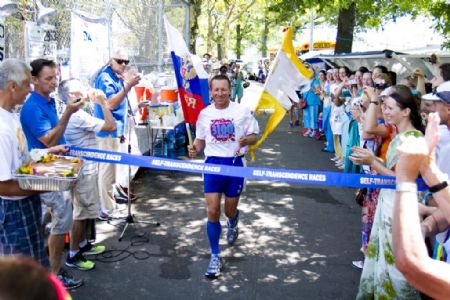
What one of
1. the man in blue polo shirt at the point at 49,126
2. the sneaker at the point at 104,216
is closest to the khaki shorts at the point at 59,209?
the man in blue polo shirt at the point at 49,126

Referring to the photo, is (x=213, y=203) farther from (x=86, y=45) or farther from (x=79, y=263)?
(x=86, y=45)

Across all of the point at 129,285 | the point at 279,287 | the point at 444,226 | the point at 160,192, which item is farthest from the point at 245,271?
the point at 160,192

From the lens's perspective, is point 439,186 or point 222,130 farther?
point 222,130

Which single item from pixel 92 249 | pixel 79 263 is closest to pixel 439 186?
pixel 79 263

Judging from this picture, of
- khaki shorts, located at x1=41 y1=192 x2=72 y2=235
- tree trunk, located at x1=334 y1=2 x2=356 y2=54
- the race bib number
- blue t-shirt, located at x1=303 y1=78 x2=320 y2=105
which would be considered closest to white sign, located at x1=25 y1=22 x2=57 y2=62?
khaki shorts, located at x1=41 y1=192 x2=72 y2=235

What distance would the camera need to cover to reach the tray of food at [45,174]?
3.08m

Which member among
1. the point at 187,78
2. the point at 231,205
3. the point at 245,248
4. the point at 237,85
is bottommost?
the point at 245,248

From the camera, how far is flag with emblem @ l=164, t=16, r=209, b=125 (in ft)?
15.9

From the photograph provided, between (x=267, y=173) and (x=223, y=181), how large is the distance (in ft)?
3.80

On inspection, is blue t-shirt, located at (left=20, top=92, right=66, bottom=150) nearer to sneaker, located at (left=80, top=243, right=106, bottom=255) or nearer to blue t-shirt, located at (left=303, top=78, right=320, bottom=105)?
sneaker, located at (left=80, top=243, right=106, bottom=255)

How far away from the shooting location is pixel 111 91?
239 inches

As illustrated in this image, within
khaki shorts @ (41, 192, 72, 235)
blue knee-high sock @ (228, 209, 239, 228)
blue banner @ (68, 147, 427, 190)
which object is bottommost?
blue knee-high sock @ (228, 209, 239, 228)

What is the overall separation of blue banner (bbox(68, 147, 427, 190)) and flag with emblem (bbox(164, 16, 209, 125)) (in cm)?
113

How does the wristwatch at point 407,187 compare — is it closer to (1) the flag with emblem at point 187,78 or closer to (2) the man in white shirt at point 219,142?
(2) the man in white shirt at point 219,142
